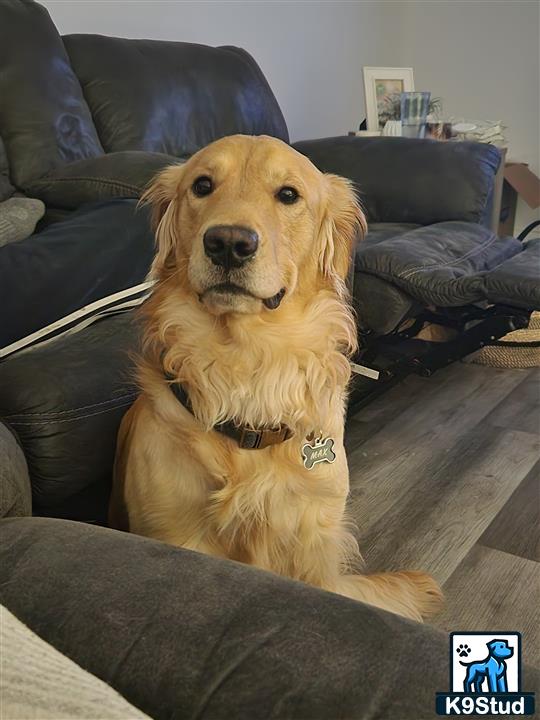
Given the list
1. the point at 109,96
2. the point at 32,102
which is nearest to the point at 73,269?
the point at 32,102

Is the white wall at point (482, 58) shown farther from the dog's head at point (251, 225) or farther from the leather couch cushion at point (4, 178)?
the dog's head at point (251, 225)

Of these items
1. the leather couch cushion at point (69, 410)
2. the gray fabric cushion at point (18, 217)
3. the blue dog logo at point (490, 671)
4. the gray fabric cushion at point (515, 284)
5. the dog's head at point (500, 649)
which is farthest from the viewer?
the gray fabric cushion at point (515, 284)

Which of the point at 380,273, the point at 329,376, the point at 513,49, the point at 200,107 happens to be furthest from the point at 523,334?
the point at 513,49

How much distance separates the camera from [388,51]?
4.71m

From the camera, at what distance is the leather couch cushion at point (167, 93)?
244 cm

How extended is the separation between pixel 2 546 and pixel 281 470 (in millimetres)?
519

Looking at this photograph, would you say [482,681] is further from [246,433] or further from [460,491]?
[460,491]

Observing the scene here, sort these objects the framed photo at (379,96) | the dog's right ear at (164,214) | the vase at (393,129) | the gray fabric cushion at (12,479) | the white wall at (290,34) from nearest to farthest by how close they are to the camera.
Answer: the gray fabric cushion at (12,479) → the dog's right ear at (164,214) → the white wall at (290,34) → the vase at (393,129) → the framed photo at (379,96)

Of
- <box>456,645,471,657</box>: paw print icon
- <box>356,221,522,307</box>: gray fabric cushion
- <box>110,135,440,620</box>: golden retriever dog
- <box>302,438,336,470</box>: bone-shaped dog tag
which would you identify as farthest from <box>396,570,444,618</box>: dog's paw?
<box>356,221,522,307</box>: gray fabric cushion

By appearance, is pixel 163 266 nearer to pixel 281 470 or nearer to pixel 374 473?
pixel 281 470

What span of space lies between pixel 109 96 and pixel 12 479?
1.79m

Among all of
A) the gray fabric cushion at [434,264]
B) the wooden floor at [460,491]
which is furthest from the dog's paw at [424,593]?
the gray fabric cushion at [434,264]

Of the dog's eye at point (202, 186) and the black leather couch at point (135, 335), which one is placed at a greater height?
the dog's eye at point (202, 186)

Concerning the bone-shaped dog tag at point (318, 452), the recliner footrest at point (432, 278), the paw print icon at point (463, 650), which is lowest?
the recliner footrest at point (432, 278)
